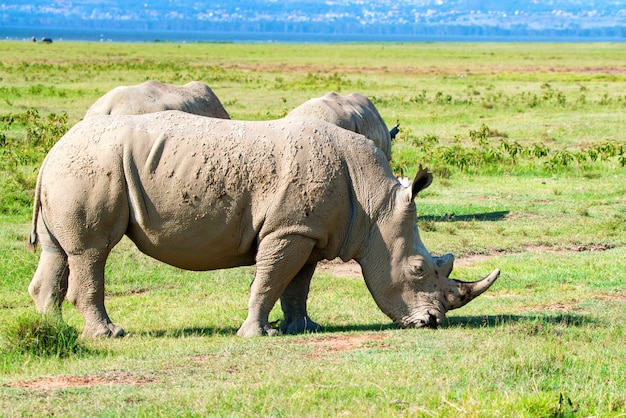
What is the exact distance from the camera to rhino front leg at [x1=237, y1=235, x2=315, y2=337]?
9117 mm

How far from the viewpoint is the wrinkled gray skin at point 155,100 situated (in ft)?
53.2

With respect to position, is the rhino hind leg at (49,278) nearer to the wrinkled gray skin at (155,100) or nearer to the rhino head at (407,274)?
the rhino head at (407,274)

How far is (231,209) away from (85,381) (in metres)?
2.33

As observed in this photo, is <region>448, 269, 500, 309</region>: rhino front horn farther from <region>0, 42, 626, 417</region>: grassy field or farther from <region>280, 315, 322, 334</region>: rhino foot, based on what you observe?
<region>280, 315, 322, 334</region>: rhino foot

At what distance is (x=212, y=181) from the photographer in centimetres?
899

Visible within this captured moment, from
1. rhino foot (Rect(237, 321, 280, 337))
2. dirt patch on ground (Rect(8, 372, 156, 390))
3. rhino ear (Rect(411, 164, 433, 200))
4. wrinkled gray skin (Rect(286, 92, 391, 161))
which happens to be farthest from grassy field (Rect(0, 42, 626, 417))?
wrinkled gray skin (Rect(286, 92, 391, 161))

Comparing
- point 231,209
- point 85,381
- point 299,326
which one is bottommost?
point 299,326

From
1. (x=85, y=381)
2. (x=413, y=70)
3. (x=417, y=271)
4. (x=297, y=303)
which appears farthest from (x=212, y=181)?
(x=413, y=70)

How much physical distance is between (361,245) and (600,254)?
5.53 m

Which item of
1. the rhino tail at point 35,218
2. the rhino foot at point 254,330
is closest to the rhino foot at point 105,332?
the rhino tail at point 35,218

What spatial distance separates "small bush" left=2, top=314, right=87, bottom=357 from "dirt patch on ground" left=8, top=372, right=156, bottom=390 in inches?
32.2

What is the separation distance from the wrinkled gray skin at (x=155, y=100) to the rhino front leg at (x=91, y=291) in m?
6.44

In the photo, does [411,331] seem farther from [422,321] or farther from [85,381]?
[85,381]

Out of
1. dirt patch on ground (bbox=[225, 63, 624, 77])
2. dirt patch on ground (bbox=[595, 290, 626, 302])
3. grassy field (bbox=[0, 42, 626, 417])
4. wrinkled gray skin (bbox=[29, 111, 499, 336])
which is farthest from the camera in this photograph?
dirt patch on ground (bbox=[225, 63, 624, 77])
